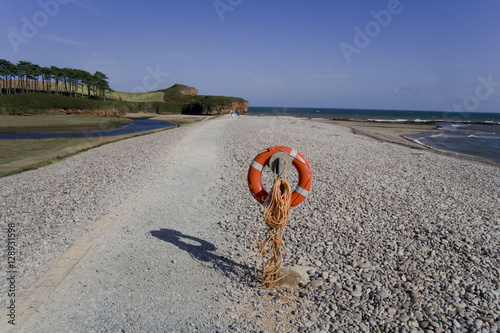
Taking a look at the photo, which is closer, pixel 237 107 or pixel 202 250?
pixel 202 250

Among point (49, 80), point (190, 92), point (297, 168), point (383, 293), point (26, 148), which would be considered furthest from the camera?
point (190, 92)

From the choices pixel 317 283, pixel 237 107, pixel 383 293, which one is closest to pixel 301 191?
pixel 317 283

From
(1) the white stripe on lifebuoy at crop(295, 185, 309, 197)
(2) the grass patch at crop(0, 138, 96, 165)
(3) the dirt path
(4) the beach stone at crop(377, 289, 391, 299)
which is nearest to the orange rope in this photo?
(1) the white stripe on lifebuoy at crop(295, 185, 309, 197)

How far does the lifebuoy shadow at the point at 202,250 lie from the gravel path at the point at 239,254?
28 mm

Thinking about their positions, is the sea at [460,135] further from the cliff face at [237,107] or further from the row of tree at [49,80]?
the row of tree at [49,80]

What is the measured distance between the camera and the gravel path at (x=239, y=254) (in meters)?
3.74

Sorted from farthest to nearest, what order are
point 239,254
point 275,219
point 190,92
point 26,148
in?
→ point 190,92 → point 26,148 → point 239,254 → point 275,219

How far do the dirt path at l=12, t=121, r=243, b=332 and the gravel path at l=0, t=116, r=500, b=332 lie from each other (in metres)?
0.02

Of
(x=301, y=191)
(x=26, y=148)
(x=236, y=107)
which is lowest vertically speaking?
(x=26, y=148)

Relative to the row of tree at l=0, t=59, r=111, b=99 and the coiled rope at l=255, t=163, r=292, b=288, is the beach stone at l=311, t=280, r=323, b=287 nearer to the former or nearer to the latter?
the coiled rope at l=255, t=163, r=292, b=288

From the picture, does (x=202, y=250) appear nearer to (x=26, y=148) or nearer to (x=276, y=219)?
(x=276, y=219)

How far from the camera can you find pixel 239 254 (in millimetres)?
5281

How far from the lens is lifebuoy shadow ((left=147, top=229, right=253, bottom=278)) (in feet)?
15.7

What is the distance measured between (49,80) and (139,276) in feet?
272
